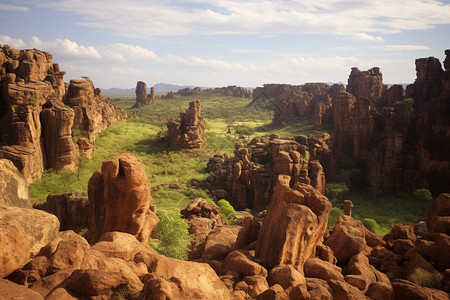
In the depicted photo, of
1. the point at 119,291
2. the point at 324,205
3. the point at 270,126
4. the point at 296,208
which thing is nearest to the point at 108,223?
the point at 119,291

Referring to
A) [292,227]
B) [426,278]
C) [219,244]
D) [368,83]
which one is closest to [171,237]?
[219,244]

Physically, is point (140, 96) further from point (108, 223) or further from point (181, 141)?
point (108, 223)

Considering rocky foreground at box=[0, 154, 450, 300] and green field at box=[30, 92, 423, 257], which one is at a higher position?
rocky foreground at box=[0, 154, 450, 300]

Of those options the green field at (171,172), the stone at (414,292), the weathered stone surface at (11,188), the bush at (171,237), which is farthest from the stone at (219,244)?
the weathered stone surface at (11,188)

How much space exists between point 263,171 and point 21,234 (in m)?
30.3

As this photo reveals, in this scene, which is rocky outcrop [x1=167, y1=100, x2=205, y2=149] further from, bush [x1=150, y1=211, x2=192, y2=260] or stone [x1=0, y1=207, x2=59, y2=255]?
stone [x1=0, y1=207, x2=59, y2=255]

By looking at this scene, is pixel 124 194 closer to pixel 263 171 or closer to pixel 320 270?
pixel 320 270

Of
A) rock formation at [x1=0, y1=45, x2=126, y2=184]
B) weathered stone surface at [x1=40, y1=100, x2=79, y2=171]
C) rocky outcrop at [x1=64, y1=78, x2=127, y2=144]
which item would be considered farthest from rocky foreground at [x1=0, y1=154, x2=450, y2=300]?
rocky outcrop at [x1=64, y1=78, x2=127, y2=144]

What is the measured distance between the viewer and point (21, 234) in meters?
8.61

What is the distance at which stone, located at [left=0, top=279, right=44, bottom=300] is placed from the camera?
6.59m

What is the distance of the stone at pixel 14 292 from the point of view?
21.6ft

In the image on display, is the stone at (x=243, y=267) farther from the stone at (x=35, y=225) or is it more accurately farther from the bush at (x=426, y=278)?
the stone at (x=35, y=225)

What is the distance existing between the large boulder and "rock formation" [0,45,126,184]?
2117 centimetres

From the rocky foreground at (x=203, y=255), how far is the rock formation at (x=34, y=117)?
63.2ft
